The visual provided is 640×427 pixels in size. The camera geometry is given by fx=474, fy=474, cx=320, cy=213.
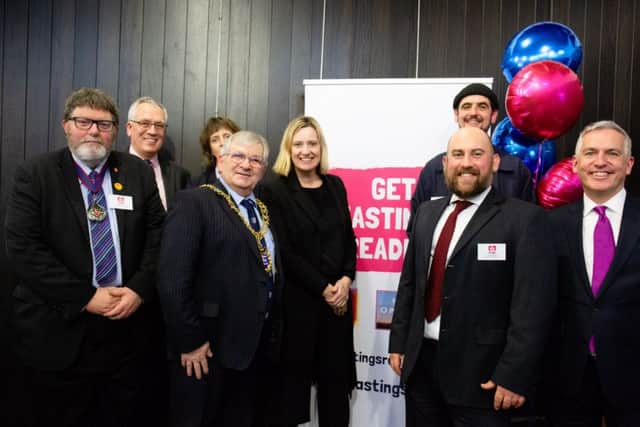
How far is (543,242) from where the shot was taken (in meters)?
1.70

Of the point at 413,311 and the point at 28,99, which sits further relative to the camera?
the point at 28,99

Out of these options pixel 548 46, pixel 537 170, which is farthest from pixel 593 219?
pixel 548 46

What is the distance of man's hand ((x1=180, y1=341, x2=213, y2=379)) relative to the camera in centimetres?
189

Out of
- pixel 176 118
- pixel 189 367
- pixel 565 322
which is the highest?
pixel 176 118

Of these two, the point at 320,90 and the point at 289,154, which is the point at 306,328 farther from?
the point at 320,90

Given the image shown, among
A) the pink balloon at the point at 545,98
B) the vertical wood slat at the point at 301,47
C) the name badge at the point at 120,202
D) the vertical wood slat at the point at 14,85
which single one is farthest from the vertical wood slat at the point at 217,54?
the pink balloon at the point at 545,98

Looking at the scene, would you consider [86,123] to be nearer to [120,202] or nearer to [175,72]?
[120,202]

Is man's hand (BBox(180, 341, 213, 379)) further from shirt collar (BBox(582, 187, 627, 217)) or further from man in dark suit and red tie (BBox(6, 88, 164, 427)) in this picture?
shirt collar (BBox(582, 187, 627, 217))

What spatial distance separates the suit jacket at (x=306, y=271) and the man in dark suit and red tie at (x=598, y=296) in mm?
1035

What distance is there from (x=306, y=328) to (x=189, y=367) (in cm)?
69

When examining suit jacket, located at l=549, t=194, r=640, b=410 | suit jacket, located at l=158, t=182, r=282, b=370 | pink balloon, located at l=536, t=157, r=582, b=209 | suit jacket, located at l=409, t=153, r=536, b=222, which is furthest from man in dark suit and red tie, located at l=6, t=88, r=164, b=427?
pink balloon, located at l=536, t=157, r=582, b=209

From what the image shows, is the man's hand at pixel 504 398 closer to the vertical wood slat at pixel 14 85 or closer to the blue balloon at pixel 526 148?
the blue balloon at pixel 526 148

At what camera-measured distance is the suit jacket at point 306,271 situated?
2414mm

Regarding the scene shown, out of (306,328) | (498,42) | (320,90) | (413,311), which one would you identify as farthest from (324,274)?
(498,42)
